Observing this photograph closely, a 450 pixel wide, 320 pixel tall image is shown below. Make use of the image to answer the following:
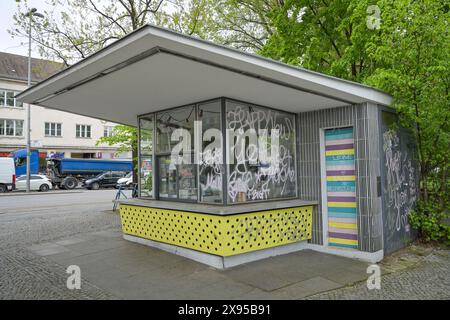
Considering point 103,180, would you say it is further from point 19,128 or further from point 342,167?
point 342,167

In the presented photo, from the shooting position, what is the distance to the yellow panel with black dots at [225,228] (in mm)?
5879

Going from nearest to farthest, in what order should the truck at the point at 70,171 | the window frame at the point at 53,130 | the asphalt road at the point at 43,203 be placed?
the asphalt road at the point at 43,203, the truck at the point at 70,171, the window frame at the point at 53,130

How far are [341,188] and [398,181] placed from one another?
1.23 metres

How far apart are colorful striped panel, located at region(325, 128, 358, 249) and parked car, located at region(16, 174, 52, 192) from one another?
2555 cm

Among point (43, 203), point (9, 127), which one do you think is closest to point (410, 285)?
point (43, 203)

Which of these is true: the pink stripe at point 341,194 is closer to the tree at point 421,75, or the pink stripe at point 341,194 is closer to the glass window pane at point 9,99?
the tree at point 421,75

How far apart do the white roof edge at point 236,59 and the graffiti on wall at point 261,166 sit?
1.60 meters

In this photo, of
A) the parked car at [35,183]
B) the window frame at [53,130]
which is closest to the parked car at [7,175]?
the parked car at [35,183]

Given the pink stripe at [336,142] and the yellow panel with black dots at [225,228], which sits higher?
the pink stripe at [336,142]

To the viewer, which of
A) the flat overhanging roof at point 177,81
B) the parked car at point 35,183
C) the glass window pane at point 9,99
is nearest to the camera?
the flat overhanging roof at point 177,81

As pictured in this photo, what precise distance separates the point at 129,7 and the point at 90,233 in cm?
930

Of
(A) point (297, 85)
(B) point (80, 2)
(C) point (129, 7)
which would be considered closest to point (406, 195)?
(A) point (297, 85)

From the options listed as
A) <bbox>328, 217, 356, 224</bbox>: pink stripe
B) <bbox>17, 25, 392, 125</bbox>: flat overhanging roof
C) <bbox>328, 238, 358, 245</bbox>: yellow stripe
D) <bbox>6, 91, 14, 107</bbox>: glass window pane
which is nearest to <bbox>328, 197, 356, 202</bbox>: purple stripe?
<bbox>328, 217, 356, 224</bbox>: pink stripe

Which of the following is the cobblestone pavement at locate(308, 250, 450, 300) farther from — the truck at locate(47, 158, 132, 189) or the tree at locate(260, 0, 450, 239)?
the truck at locate(47, 158, 132, 189)
